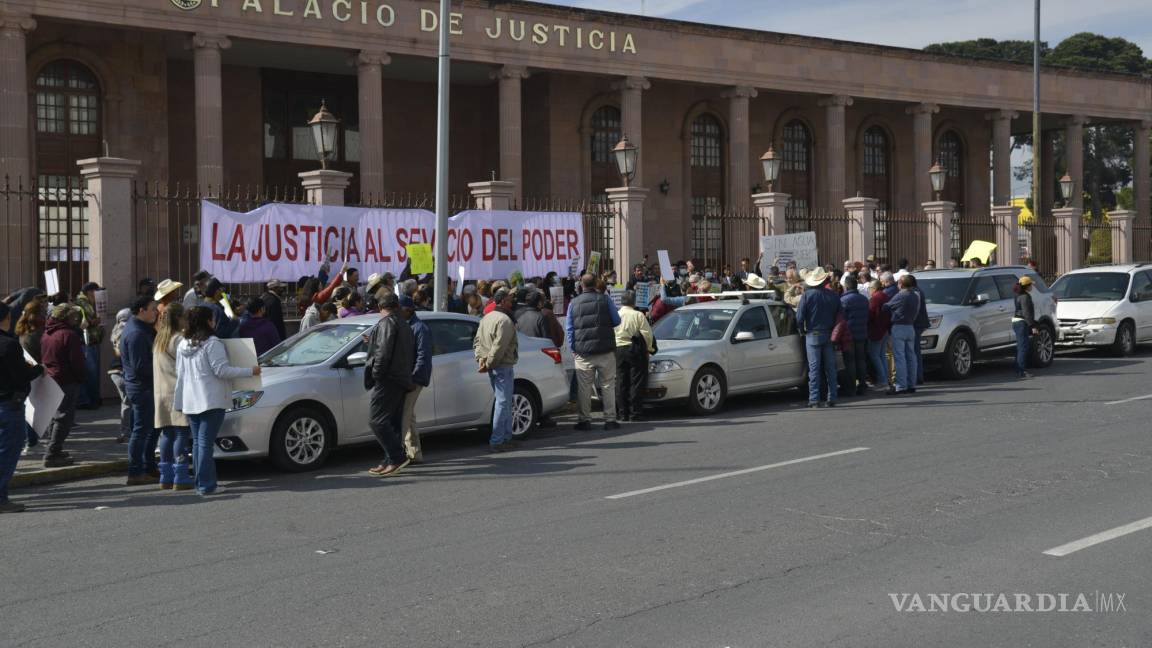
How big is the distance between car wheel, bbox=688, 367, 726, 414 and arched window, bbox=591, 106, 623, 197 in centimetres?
2112

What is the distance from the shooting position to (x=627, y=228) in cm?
2334

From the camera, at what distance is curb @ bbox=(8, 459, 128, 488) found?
11.5m

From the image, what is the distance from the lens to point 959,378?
18875 mm

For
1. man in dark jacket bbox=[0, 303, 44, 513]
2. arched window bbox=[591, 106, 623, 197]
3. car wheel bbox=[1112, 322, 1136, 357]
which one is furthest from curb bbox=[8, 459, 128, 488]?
arched window bbox=[591, 106, 623, 197]

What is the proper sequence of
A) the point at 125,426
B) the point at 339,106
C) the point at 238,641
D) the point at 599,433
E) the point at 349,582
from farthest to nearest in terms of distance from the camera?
the point at 339,106 → the point at 599,433 → the point at 125,426 → the point at 349,582 → the point at 238,641

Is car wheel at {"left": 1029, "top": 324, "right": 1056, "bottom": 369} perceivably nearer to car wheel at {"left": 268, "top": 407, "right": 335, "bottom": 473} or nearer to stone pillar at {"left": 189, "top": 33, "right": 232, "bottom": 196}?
car wheel at {"left": 268, "top": 407, "right": 335, "bottom": 473}

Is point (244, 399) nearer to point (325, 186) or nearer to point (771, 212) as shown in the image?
point (325, 186)

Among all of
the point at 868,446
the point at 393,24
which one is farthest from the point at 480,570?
the point at 393,24

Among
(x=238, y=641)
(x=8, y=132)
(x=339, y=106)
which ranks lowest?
(x=238, y=641)

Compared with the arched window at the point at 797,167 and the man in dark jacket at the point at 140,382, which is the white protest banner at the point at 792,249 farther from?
the arched window at the point at 797,167

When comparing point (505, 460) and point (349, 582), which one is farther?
point (505, 460)

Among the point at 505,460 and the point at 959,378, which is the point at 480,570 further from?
the point at 959,378

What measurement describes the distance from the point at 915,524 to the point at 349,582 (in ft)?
12.7

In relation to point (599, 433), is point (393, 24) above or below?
above
